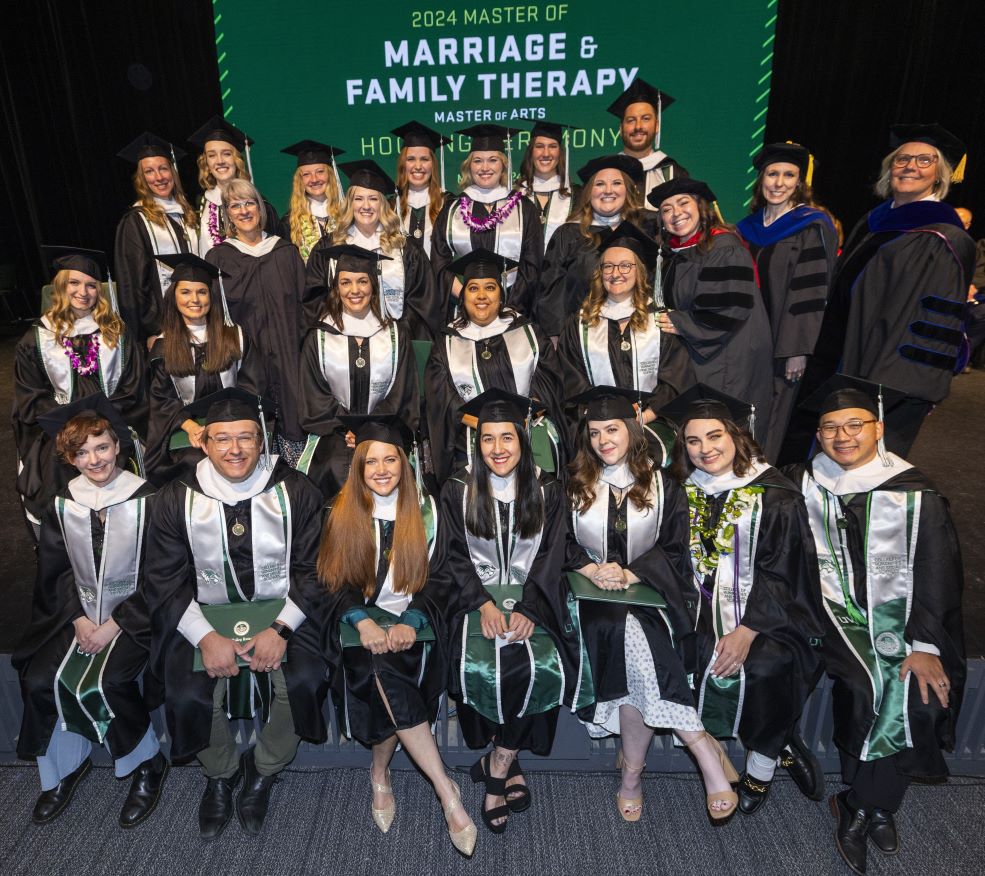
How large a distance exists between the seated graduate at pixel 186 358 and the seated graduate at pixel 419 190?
1401 mm

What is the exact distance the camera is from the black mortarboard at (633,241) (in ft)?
12.0

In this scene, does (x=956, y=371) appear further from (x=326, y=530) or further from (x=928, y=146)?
(x=326, y=530)

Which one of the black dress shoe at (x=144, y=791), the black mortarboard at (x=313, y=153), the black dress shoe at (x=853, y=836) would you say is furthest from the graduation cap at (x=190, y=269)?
the black dress shoe at (x=853, y=836)

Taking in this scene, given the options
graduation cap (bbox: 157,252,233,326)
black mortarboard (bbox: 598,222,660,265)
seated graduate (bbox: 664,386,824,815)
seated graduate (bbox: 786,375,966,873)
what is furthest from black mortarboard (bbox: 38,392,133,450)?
seated graduate (bbox: 786,375,966,873)

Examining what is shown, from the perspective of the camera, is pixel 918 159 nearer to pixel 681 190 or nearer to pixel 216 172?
pixel 681 190

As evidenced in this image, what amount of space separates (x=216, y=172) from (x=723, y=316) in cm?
342

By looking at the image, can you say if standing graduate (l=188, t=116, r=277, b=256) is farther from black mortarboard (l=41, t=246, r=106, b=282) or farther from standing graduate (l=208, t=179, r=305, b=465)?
black mortarboard (l=41, t=246, r=106, b=282)

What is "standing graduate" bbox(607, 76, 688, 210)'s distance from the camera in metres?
4.66

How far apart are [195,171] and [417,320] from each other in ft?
15.8

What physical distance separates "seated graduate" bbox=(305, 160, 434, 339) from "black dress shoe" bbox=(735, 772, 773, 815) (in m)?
2.88

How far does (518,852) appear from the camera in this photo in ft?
8.82

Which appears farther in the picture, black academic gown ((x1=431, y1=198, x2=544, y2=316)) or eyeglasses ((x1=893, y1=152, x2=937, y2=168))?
black academic gown ((x1=431, y1=198, x2=544, y2=316))

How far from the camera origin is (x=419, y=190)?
481 cm

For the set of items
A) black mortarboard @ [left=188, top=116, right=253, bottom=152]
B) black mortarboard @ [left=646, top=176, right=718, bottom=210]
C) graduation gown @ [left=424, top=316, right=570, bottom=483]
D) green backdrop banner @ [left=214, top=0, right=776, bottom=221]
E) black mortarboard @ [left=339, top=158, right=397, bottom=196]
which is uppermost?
green backdrop banner @ [left=214, top=0, right=776, bottom=221]
